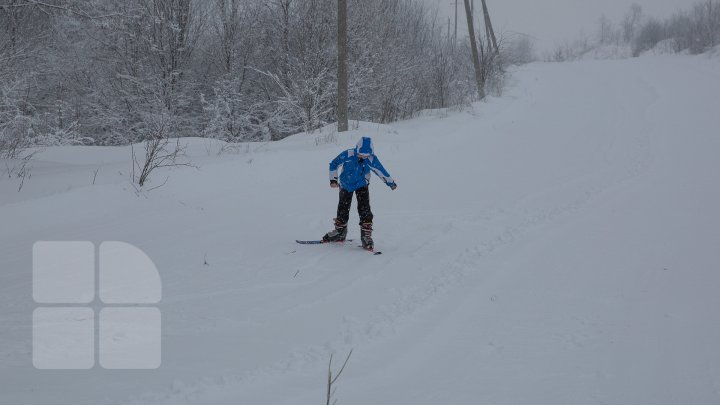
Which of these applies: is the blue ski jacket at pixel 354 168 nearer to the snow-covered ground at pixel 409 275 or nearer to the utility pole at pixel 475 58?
the snow-covered ground at pixel 409 275

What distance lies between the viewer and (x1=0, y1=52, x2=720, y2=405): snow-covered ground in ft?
11.0

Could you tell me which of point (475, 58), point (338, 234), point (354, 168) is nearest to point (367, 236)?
point (338, 234)

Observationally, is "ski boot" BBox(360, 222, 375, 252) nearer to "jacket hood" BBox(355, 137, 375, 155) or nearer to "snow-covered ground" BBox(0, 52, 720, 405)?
"snow-covered ground" BBox(0, 52, 720, 405)

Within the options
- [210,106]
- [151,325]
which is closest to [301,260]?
[151,325]

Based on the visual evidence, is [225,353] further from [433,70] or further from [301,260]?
[433,70]

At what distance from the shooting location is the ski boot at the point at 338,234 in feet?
→ 22.1

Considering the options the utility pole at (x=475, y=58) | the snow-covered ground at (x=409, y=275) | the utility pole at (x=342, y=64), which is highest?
the utility pole at (x=475, y=58)

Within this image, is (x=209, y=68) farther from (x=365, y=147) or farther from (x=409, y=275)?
(x=409, y=275)

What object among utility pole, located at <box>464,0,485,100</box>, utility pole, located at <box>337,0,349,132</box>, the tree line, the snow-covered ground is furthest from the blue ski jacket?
utility pole, located at <box>464,0,485,100</box>

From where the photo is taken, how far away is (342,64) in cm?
1314

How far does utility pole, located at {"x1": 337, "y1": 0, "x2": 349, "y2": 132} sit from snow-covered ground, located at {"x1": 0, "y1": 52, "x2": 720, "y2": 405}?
136cm

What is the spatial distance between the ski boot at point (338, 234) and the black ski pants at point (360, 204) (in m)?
0.06

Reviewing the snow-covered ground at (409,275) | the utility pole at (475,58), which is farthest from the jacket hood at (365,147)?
the utility pole at (475,58)

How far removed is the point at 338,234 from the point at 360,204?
1.79 feet
